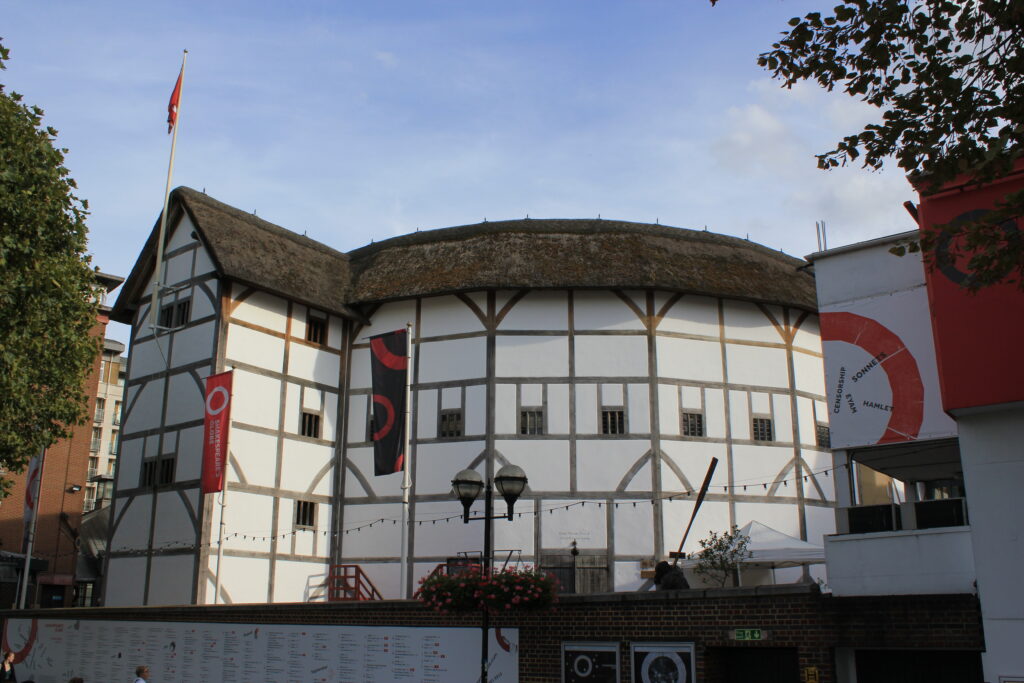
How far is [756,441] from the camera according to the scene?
28.2 metres

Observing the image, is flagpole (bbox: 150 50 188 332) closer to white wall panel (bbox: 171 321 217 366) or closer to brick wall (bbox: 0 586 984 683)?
white wall panel (bbox: 171 321 217 366)

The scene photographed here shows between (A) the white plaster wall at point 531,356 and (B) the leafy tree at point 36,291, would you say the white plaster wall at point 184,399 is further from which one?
(A) the white plaster wall at point 531,356

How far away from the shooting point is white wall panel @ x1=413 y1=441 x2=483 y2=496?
27641 millimetres

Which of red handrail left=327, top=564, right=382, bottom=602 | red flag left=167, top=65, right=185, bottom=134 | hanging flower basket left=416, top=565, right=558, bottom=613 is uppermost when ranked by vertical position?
Answer: red flag left=167, top=65, right=185, bottom=134

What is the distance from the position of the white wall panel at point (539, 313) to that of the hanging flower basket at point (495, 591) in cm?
1425

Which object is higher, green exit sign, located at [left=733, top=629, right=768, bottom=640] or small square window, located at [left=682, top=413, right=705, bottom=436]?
small square window, located at [left=682, top=413, right=705, bottom=436]

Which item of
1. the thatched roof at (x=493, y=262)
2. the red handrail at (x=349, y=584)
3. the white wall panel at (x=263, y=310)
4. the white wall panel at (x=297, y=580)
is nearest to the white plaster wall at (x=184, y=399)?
the white wall panel at (x=263, y=310)

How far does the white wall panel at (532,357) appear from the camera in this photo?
2812 cm

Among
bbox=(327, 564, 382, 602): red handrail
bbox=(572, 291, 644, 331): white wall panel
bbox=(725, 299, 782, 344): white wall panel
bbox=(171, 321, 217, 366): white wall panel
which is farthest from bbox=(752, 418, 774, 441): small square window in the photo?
bbox=(171, 321, 217, 366): white wall panel

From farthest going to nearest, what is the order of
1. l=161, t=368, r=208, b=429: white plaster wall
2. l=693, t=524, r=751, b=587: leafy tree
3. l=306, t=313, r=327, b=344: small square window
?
l=306, t=313, r=327, b=344: small square window, l=161, t=368, r=208, b=429: white plaster wall, l=693, t=524, r=751, b=587: leafy tree

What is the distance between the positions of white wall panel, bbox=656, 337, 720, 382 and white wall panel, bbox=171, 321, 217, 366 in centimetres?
1280

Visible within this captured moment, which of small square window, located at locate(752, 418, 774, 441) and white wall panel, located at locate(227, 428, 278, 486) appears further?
small square window, located at locate(752, 418, 774, 441)

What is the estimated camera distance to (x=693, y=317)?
94.1ft

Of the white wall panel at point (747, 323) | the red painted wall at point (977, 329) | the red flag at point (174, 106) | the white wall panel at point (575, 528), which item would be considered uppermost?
the red flag at point (174, 106)
